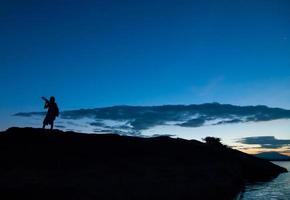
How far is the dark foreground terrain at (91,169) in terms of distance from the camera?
54.5 feet

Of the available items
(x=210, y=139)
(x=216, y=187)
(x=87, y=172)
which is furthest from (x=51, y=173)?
(x=210, y=139)

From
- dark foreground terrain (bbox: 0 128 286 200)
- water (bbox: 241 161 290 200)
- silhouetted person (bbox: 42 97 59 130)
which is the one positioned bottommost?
water (bbox: 241 161 290 200)

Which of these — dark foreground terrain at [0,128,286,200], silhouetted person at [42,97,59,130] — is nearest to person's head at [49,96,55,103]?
silhouetted person at [42,97,59,130]

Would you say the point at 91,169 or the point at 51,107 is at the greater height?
the point at 51,107

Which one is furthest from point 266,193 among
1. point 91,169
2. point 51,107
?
point 51,107

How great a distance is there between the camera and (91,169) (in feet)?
82.6

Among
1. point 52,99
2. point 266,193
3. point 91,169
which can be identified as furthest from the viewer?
point 266,193

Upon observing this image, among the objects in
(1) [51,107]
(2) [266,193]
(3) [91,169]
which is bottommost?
(2) [266,193]

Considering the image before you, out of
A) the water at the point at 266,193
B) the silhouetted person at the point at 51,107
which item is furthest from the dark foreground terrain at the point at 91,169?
the water at the point at 266,193

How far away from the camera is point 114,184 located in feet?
63.3

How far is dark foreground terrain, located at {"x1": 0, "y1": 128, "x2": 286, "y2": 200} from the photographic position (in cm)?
1660

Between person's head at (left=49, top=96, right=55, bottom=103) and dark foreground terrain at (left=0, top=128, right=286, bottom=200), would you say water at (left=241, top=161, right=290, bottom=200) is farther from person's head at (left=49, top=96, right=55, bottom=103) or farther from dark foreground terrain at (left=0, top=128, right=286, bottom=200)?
person's head at (left=49, top=96, right=55, bottom=103)

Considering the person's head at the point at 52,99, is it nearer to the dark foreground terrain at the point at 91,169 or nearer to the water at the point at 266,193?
the dark foreground terrain at the point at 91,169

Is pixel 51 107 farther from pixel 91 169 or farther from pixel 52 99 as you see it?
pixel 91 169
